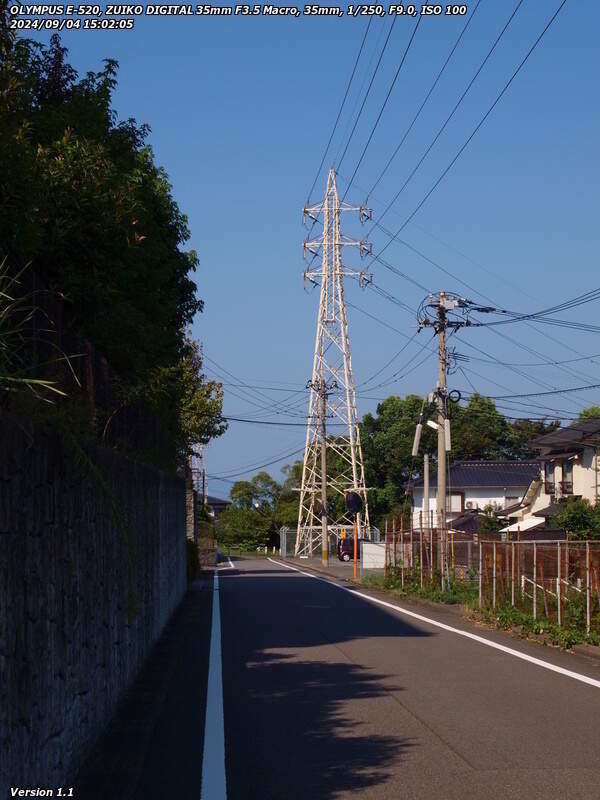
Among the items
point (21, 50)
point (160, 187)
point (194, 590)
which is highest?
point (160, 187)

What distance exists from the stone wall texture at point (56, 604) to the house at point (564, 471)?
3607 centimetres

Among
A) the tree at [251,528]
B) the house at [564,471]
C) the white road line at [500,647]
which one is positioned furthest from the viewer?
the tree at [251,528]

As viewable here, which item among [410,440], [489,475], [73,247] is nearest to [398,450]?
[410,440]

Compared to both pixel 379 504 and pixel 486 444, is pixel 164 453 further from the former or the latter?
pixel 486 444

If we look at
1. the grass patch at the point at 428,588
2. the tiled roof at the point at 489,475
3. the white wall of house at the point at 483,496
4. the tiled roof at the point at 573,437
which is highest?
the tiled roof at the point at 573,437

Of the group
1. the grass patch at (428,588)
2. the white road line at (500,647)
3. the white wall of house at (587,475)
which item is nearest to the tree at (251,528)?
the white wall of house at (587,475)

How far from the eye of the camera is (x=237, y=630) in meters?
18.3

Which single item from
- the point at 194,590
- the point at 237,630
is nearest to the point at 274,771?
the point at 237,630

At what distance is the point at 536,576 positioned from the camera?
17.9m

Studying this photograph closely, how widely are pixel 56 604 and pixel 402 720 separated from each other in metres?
4.46

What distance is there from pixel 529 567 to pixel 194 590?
14297 mm

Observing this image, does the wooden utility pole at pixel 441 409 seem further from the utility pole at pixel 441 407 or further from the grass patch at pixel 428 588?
the grass patch at pixel 428 588

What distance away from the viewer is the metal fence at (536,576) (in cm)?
1588

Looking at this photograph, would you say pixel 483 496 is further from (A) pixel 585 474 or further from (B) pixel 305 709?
(B) pixel 305 709
